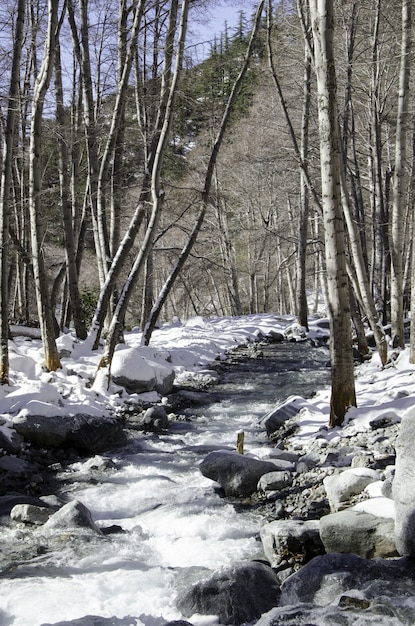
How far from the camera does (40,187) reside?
30.9 feet

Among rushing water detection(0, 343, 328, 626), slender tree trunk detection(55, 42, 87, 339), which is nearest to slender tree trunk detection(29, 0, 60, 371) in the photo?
rushing water detection(0, 343, 328, 626)

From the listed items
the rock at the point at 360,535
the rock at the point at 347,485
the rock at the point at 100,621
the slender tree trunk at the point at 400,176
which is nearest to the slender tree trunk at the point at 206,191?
the slender tree trunk at the point at 400,176

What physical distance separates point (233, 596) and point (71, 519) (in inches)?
79.1

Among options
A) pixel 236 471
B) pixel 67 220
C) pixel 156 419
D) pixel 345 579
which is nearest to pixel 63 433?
pixel 156 419

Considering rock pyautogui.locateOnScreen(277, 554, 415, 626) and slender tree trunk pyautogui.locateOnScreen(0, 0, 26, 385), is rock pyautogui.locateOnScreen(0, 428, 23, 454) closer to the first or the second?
slender tree trunk pyautogui.locateOnScreen(0, 0, 26, 385)

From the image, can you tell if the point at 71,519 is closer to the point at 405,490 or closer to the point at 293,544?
the point at 293,544

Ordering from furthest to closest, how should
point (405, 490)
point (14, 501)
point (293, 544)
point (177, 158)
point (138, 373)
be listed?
point (177, 158) → point (138, 373) → point (14, 501) → point (293, 544) → point (405, 490)

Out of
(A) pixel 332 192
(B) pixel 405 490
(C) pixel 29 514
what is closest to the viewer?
(B) pixel 405 490

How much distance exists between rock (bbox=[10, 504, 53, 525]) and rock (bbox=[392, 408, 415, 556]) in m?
3.35

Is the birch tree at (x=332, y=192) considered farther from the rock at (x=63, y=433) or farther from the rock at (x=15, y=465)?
the rock at (x=15, y=465)

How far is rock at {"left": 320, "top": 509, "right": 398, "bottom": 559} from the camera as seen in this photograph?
174 inches

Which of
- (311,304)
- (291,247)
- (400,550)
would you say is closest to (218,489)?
(400,550)

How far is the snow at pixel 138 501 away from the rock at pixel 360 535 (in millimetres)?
147

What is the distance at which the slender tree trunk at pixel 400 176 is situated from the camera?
9688 millimetres
